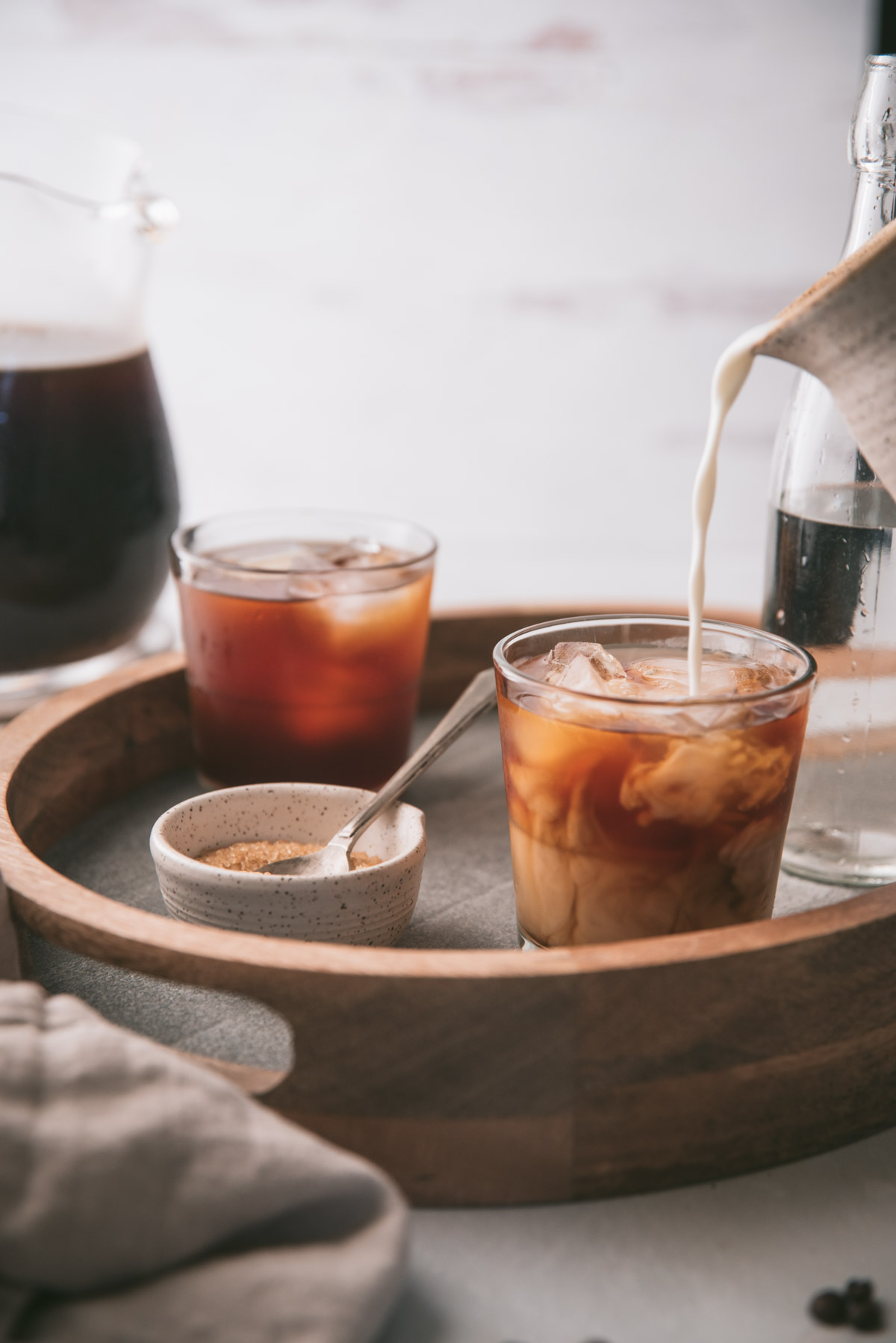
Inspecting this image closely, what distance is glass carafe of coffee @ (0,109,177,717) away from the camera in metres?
1.00

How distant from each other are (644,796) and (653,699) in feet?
0.17

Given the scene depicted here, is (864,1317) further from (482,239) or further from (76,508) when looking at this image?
(482,239)

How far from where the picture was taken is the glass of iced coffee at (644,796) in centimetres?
66

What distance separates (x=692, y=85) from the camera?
2.35 metres

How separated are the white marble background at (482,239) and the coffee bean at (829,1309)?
1.63 metres

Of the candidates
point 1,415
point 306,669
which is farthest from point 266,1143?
point 1,415

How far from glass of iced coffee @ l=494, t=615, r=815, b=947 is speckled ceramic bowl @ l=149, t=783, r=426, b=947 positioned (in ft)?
0.25

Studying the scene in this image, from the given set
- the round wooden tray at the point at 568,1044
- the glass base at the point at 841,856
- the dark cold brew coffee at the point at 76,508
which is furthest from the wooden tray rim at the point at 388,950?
the dark cold brew coffee at the point at 76,508

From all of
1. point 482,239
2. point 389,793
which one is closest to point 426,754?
point 389,793

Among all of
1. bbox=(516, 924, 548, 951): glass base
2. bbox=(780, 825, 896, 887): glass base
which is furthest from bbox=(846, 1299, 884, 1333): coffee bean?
bbox=(780, 825, 896, 887): glass base

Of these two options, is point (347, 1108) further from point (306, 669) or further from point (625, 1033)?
point (306, 669)

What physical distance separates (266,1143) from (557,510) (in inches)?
87.3

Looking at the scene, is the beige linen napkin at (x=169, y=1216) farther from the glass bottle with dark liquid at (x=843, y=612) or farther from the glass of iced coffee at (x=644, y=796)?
the glass bottle with dark liquid at (x=843, y=612)

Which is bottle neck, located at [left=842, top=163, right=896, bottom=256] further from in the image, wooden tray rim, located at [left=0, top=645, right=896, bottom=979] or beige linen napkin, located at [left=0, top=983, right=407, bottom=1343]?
beige linen napkin, located at [left=0, top=983, right=407, bottom=1343]
